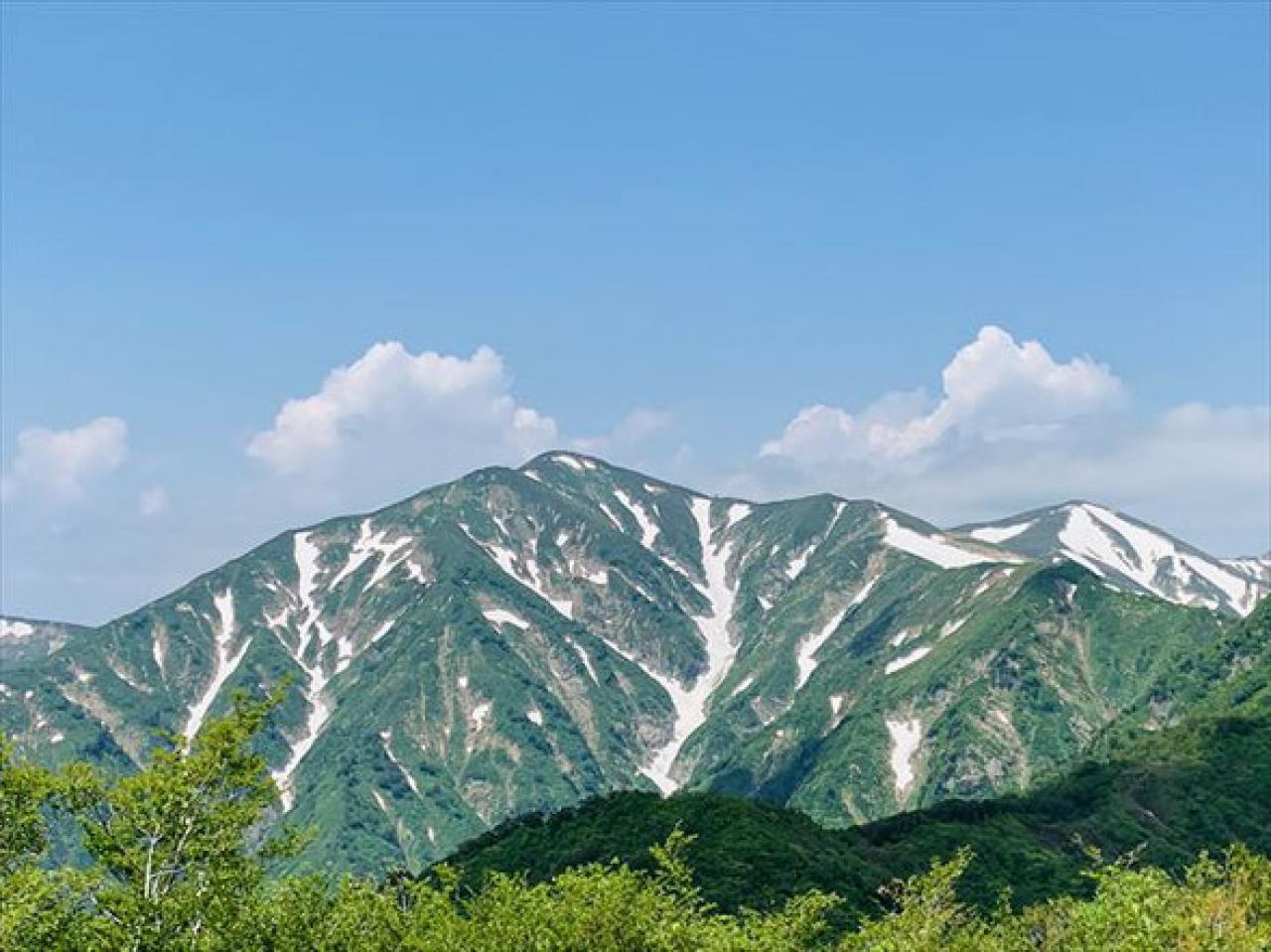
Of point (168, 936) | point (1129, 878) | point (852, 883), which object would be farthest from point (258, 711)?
point (852, 883)

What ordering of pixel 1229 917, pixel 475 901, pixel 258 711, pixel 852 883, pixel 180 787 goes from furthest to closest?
1. pixel 852 883
2. pixel 1229 917
3. pixel 475 901
4. pixel 258 711
5. pixel 180 787

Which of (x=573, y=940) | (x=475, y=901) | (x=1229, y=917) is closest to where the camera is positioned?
(x=573, y=940)

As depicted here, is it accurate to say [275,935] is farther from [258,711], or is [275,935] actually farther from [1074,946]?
[1074,946]

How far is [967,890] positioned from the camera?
7657 inches

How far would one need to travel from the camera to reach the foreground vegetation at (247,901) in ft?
144

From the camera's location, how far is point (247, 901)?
1837 inches

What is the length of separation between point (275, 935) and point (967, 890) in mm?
169903

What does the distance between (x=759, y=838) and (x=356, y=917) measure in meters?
154

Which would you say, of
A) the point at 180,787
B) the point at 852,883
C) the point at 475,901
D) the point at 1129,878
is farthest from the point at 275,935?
the point at 852,883

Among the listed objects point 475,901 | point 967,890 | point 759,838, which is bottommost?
point 967,890

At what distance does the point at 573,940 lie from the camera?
1703 inches

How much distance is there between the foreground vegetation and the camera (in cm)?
4394

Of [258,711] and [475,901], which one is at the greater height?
[258,711]

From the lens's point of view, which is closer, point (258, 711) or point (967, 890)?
point (258, 711)
